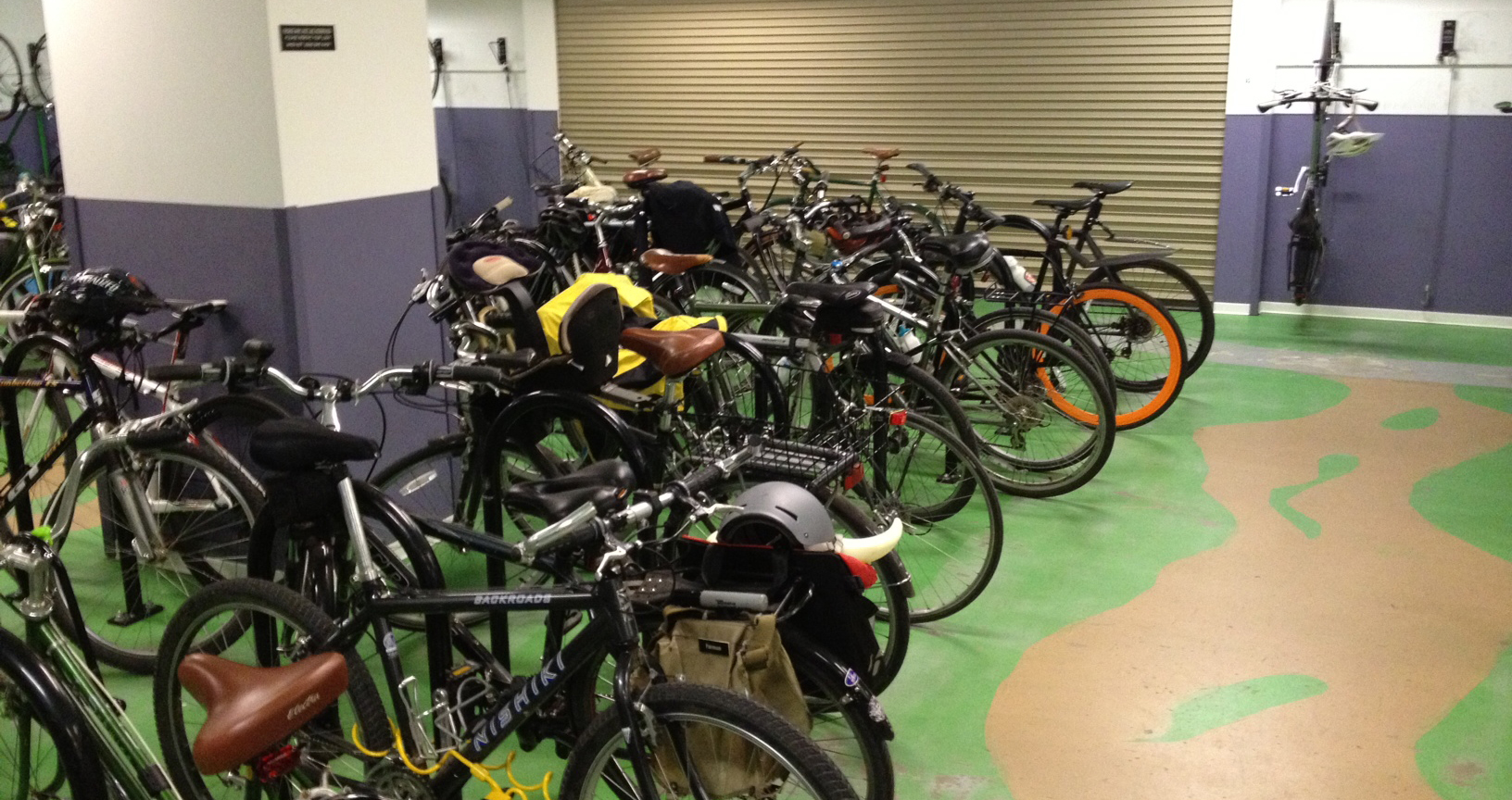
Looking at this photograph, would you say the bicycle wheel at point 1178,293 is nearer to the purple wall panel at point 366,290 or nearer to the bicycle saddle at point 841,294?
the bicycle saddle at point 841,294

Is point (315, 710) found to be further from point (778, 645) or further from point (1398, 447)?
point (1398, 447)

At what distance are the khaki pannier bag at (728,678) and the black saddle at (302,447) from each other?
2.26 feet

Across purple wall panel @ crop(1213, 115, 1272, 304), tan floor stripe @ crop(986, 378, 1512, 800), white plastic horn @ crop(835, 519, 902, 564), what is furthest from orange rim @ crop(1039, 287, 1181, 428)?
white plastic horn @ crop(835, 519, 902, 564)

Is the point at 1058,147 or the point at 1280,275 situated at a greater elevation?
the point at 1058,147

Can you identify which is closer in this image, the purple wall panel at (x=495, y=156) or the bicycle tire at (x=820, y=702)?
the bicycle tire at (x=820, y=702)

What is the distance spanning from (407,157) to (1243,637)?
296 centimetres

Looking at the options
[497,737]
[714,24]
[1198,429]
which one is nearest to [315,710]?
[497,737]

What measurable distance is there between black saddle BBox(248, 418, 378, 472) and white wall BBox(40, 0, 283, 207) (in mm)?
1388

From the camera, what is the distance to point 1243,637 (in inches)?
144

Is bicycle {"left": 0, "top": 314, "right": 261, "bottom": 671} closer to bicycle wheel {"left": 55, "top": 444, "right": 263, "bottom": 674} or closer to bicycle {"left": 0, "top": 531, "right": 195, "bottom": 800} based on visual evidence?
bicycle wheel {"left": 55, "top": 444, "right": 263, "bottom": 674}

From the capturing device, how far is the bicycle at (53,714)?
75.4 inches

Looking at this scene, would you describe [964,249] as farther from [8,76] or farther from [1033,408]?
[8,76]

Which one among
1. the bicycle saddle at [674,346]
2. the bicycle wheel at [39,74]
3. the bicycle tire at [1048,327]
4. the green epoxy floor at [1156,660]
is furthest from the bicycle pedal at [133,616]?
the bicycle wheel at [39,74]

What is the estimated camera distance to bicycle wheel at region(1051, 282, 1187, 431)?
18.0ft
